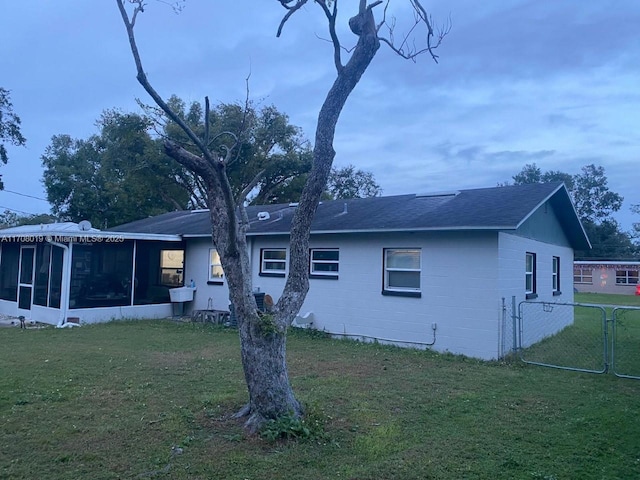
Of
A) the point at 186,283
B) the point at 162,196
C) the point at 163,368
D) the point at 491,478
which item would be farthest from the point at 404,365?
the point at 162,196

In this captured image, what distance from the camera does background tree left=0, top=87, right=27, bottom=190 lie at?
25.5 m

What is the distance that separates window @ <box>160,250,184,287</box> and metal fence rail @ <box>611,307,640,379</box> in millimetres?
12012

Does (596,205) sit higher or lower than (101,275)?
higher

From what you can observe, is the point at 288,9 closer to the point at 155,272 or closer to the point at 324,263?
the point at 324,263

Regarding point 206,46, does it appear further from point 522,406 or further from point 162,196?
point 162,196

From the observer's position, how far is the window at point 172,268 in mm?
15703

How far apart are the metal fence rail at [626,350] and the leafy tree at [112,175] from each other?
24.1 m

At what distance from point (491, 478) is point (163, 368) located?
5707 millimetres

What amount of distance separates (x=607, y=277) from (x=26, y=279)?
39285mm

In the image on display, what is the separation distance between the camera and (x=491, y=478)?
419 centimetres

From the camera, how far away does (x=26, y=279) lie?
14.6m

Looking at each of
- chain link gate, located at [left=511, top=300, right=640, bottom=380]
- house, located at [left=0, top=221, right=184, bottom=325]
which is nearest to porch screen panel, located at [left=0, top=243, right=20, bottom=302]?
house, located at [left=0, top=221, right=184, bottom=325]

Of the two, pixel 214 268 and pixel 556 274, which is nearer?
pixel 556 274

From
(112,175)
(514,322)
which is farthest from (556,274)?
(112,175)
